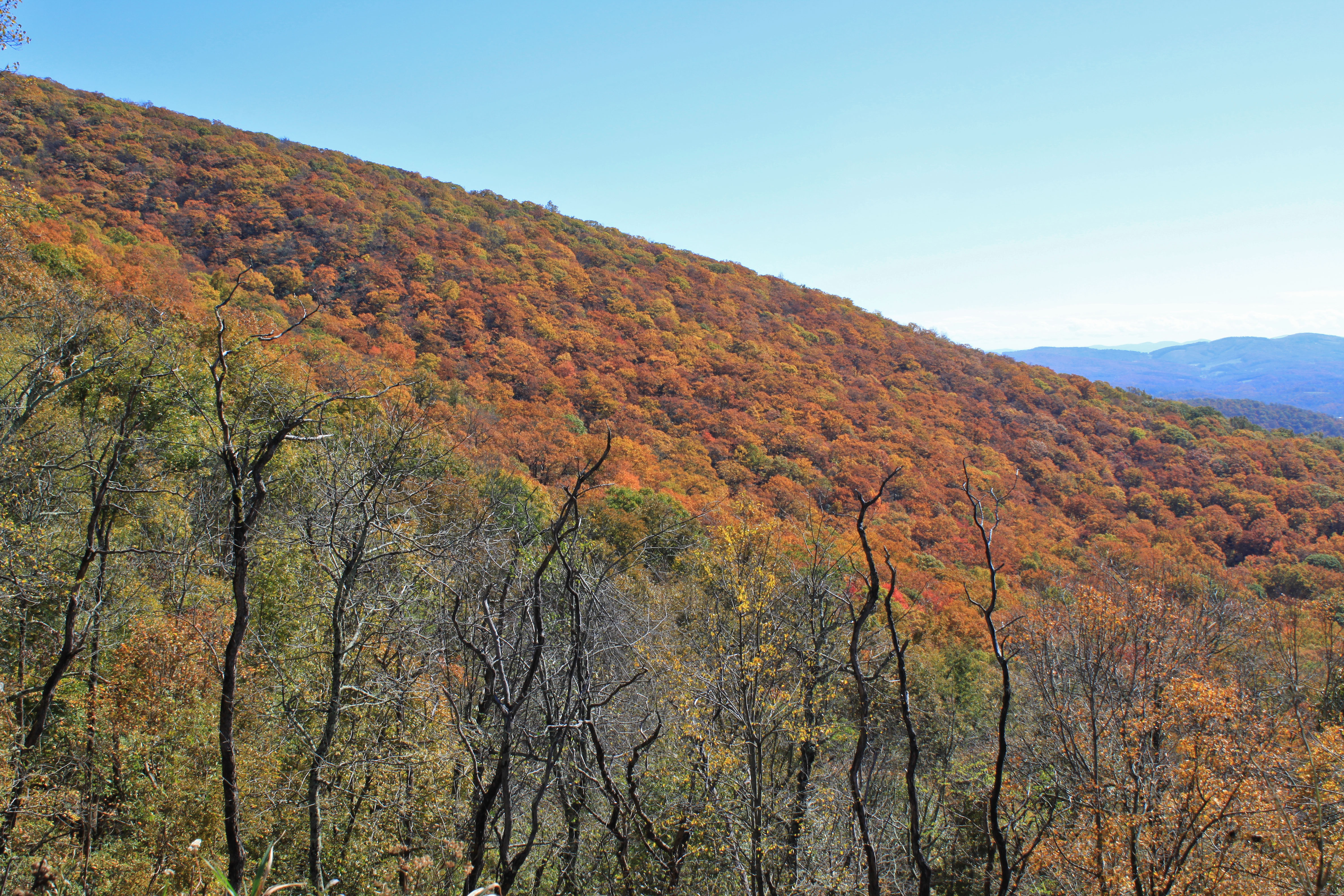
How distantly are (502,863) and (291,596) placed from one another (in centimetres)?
958

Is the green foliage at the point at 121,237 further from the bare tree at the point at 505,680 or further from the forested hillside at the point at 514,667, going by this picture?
the bare tree at the point at 505,680

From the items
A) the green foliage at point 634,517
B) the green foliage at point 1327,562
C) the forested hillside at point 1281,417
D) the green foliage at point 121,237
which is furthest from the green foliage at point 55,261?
the forested hillside at point 1281,417

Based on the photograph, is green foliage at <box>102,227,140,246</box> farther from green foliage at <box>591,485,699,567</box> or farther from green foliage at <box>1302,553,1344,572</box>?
green foliage at <box>1302,553,1344,572</box>

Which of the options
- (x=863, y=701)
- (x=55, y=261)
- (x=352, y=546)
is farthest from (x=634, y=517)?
(x=55, y=261)

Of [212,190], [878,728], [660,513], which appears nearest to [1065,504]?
[660,513]

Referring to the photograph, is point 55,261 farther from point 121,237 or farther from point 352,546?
point 352,546

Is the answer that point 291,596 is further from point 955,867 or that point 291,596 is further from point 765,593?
point 955,867

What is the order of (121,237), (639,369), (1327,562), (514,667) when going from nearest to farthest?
1. (514,667)
2. (121,237)
3. (1327,562)
4. (639,369)

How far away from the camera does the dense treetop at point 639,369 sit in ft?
121

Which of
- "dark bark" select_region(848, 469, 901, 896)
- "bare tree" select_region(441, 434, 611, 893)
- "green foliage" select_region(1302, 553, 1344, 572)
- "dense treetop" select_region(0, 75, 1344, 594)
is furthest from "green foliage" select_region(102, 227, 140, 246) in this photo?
"green foliage" select_region(1302, 553, 1344, 572)

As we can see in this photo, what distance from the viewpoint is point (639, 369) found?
171 ft

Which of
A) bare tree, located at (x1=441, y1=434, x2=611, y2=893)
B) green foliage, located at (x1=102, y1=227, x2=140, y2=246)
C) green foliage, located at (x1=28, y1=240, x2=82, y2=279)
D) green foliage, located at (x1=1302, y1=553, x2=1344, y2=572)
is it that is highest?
green foliage, located at (x1=102, y1=227, x2=140, y2=246)

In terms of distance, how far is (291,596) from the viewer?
12.6 meters

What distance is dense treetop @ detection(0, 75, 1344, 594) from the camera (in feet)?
121
